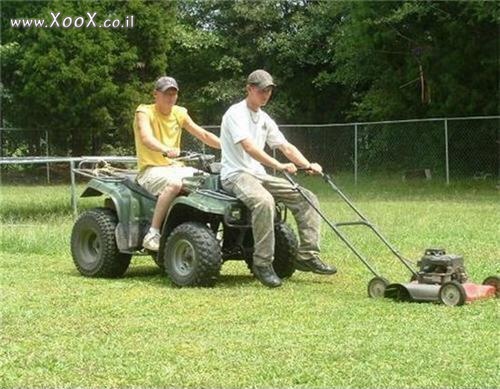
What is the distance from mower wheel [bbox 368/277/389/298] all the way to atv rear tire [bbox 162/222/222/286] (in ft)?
3.98

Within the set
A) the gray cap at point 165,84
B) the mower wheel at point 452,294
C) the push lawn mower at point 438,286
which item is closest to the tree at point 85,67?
the gray cap at point 165,84

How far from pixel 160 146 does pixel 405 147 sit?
16.9 m

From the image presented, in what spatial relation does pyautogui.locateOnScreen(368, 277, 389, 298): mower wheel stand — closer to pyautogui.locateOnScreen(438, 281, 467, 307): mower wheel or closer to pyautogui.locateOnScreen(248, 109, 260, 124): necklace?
pyautogui.locateOnScreen(438, 281, 467, 307): mower wheel

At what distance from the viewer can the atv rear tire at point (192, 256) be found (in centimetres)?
701

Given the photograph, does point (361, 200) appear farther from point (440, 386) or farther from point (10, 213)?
point (440, 386)

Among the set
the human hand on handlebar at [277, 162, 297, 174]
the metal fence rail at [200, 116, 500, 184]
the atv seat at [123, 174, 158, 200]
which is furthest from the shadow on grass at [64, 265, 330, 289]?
the metal fence rail at [200, 116, 500, 184]

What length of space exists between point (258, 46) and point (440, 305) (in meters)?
26.3

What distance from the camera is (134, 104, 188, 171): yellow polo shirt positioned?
7809 millimetres

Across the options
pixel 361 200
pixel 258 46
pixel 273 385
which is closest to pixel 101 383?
pixel 273 385

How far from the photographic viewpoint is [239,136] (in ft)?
23.2

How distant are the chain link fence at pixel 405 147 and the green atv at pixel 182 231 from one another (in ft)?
46.5

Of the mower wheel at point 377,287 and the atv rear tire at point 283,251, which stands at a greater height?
the atv rear tire at point 283,251

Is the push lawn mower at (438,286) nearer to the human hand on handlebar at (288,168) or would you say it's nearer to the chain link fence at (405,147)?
the human hand on handlebar at (288,168)

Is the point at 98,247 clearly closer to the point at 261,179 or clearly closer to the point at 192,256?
the point at 192,256
